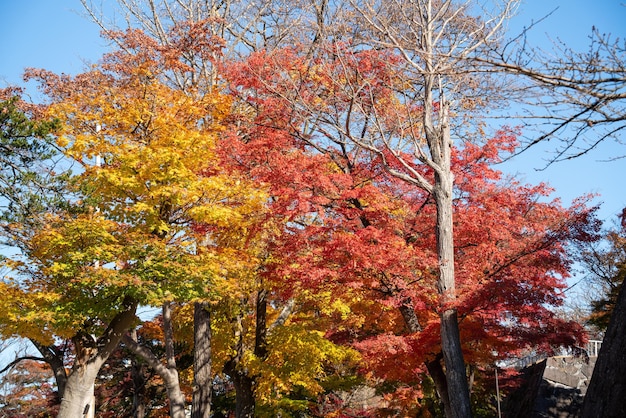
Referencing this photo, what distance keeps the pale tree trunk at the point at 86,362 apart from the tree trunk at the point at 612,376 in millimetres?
9900

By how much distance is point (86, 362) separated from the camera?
1227cm

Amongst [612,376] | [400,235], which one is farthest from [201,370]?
[612,376]

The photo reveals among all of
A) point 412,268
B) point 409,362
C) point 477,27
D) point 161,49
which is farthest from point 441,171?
point 161,49

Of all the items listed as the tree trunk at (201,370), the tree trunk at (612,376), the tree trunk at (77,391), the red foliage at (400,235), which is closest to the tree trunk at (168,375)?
the tree trunk at (201,370)

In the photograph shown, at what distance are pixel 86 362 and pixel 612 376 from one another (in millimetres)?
10698

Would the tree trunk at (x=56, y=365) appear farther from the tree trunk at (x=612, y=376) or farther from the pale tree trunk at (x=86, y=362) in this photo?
the tree trunk at (x=612, y=376)

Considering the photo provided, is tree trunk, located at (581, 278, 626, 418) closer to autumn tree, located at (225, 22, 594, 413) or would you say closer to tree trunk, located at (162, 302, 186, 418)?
autumn tree, located at (225, 22, 594, 413)

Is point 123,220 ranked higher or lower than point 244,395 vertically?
higher

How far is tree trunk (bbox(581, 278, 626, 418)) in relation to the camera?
5184mm

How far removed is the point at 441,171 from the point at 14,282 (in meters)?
10.2

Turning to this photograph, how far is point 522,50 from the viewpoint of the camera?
5344mm

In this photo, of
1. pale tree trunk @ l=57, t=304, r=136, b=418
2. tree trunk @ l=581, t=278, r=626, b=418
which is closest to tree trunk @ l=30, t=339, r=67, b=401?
pale tree trunk @ l=57, t=304, r=136, b=418

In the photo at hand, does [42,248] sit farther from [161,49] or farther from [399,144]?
[399,144]

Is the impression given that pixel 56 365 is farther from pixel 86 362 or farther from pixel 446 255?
pixel 446 255
